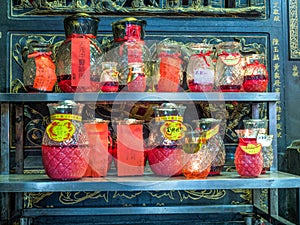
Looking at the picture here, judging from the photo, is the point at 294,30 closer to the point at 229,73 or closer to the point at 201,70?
the point at 229,73

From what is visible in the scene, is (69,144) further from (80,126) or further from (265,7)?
(265,7)

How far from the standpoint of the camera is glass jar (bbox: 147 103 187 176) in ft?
5.48

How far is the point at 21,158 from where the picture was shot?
1.93 metres

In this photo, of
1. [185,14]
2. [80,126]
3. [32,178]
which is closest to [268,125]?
[185,14]

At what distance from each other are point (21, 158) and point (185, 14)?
1028 mm

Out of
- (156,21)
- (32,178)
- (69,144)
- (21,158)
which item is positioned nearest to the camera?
(69,144)

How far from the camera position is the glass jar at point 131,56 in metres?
1.70

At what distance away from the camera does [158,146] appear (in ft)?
5.50

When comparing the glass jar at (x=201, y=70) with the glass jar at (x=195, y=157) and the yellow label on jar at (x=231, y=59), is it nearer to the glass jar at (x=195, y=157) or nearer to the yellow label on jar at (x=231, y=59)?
the yellow label on jar at (x=231, y=59)

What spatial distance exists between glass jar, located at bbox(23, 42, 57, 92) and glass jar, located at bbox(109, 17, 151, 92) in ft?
0.89

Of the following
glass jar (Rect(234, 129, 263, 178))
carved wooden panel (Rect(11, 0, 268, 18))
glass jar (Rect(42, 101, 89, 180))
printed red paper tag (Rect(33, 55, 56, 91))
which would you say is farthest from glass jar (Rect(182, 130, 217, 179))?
carved wooden panel (Rect(11, 0, 268, 18))

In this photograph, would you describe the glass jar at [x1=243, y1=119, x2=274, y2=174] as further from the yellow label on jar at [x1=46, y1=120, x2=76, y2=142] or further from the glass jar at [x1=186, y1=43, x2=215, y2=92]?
the yellow label on jar at [x1=46, y1=120, x2=76, y2=142]

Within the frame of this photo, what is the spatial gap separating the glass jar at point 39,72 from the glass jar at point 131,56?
270mm

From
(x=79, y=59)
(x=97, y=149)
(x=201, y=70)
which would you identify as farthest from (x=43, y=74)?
(x=201, y=70)
